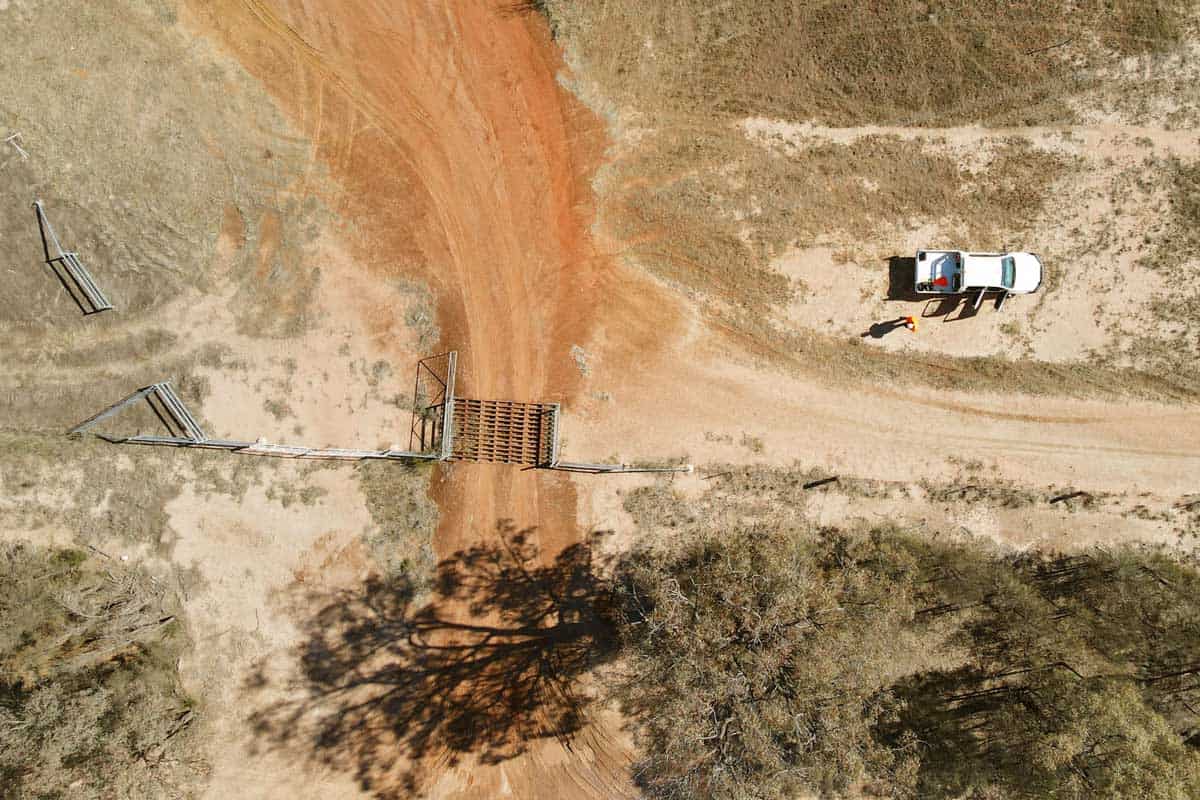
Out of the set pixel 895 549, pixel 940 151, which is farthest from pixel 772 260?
pixel 895 549

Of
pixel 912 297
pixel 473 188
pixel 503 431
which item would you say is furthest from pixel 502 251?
pixel 912 297

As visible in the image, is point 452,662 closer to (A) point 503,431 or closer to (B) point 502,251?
(A) point 503,431

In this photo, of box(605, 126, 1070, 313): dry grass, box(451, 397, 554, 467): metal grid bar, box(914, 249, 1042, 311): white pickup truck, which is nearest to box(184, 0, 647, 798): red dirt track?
box(451, 397, 554, 467): metal grid bar

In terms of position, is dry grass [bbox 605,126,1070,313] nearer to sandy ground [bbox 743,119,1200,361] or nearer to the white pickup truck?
sandy ground [bbox 743,119,1200,361]

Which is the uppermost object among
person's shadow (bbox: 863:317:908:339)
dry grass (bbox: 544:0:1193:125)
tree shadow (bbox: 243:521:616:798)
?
dry grass (bbox: 544:0:1193:125)

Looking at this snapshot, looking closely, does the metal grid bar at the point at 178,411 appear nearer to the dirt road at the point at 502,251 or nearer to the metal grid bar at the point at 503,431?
the dirt road at the point at 502,251

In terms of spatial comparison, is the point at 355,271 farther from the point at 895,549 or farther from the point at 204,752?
the point at 895,549

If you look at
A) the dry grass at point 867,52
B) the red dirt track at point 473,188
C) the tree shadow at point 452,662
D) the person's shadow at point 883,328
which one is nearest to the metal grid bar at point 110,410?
the red dirt track at point 473,188
